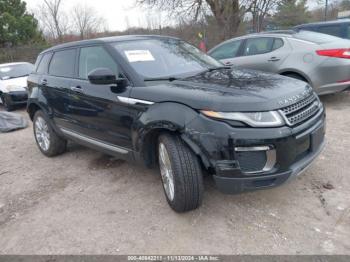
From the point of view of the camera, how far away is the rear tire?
15.9ft

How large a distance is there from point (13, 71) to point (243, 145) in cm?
980

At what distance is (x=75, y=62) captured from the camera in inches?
166

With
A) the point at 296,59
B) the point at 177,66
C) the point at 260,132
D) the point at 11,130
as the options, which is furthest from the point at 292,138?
the point at 11,130

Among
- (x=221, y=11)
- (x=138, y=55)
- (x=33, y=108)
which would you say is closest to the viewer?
(x=138, y=55)

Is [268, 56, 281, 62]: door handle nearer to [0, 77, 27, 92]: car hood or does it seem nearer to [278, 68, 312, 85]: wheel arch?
[278, 68, 312, 85]: wheel arch

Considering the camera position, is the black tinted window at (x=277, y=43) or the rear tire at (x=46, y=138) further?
the black tinted window at (x=277, y=43)

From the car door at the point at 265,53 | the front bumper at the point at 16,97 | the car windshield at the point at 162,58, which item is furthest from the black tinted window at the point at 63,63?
the front bumper at the point at 16,97

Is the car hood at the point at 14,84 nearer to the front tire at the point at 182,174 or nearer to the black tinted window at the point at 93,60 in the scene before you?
the black tinted window at the point at 93,60

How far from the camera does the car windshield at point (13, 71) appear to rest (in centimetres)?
991

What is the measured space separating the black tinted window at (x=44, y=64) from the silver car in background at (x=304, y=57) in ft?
12.6

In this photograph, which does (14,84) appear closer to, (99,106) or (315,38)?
(99,106)

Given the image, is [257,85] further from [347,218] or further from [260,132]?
[347,218]

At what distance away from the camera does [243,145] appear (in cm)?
245

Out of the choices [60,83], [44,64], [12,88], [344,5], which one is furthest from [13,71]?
[344,5]
